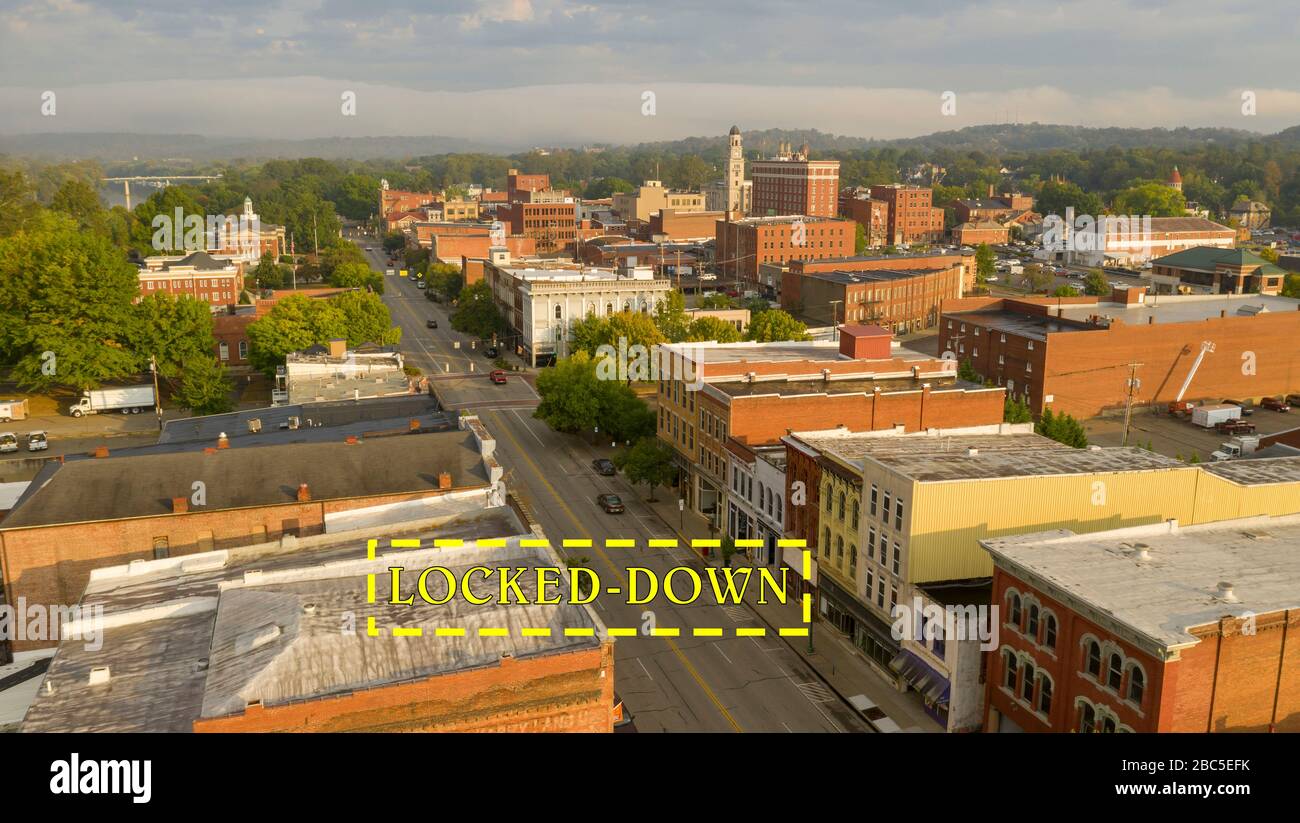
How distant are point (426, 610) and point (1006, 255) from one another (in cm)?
16415

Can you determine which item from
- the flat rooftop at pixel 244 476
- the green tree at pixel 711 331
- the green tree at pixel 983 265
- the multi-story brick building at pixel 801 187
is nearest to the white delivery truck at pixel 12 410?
the flat rooftop at pixel 244 476

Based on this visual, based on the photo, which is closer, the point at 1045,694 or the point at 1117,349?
the point at 1045,694

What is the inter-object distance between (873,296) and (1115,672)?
262 feet

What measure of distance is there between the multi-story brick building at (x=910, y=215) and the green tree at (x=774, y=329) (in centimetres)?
10987

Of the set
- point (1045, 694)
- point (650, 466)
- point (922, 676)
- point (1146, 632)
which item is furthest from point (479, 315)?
point (1146, 632)

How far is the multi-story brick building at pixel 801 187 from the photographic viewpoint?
6890 inches

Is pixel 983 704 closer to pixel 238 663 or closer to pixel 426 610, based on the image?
pixel 426 610

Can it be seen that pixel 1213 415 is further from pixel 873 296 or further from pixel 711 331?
pixel 873 296

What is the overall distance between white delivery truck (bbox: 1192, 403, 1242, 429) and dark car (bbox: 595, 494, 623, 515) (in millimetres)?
43924

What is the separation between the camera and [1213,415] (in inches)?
2630

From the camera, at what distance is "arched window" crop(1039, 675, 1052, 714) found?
991 inches

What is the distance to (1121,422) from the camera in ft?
226

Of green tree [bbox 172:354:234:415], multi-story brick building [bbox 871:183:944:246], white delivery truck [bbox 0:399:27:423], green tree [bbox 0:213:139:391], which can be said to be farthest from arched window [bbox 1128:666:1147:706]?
multi-story brick building [bbox 871:183:944:246]

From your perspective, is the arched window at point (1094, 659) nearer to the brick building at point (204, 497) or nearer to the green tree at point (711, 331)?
the brick building at point (204, 497)
